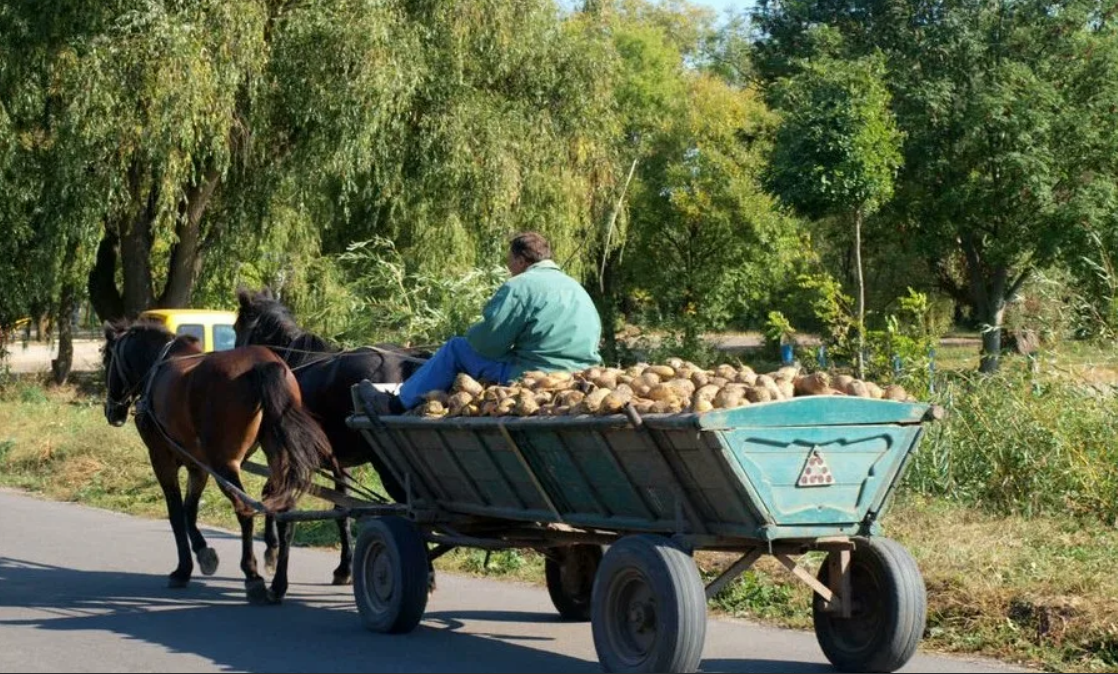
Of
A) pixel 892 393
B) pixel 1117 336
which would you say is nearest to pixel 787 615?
pixel 892 393

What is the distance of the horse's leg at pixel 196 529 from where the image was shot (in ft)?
32.8

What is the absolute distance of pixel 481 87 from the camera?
79.6 feet

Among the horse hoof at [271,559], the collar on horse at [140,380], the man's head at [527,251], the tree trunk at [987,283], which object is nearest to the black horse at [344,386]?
the horse hoof at [271,559]

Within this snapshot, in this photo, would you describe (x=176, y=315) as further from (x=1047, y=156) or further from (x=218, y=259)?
(x=1047, y=156)

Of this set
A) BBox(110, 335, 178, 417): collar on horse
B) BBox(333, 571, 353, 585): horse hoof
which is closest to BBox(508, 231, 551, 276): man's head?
BBox(333, 571, 353, 585): horse hoof

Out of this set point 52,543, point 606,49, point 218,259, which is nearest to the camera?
point 52,543

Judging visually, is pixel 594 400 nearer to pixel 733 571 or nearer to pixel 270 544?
pixel 733 571

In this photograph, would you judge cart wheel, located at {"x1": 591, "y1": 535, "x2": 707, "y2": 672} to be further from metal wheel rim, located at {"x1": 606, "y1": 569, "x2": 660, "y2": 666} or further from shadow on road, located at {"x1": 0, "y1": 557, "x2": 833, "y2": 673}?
shadow on road, located at {"x1": 0, "y1": 557, "x2": 833, "y2": 673}

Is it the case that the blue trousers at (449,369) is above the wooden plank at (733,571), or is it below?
above

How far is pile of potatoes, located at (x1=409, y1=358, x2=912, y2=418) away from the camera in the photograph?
6527 millimetres

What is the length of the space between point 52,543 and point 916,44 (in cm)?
2422

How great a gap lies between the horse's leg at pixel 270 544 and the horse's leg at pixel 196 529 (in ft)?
1.88

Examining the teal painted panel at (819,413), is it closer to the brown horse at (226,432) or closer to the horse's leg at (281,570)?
the brown horse at (226,432)

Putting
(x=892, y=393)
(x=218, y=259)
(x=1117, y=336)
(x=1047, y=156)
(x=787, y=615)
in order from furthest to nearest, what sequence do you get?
1. (x=1047, y=156)
2. (x=218, y=259)
3. (x=1117, y=336)
4. (x=787, y=615)
5. (x=892, y=393)
